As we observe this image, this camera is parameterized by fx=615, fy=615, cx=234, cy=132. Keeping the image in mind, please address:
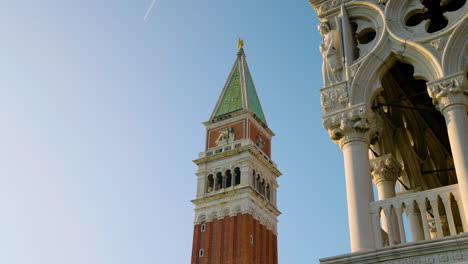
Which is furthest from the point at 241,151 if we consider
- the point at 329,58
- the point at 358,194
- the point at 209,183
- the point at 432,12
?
the point at 358,194

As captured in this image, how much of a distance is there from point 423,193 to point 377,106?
6.17 feet

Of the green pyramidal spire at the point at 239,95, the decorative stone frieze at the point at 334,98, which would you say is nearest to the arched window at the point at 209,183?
the green pyramidal spire at the point at 239,95

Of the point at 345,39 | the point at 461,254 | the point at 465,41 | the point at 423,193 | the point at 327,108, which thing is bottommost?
the point at 461,254

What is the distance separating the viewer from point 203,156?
66.8 m

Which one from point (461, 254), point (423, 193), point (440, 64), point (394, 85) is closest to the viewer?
point (461, 254)

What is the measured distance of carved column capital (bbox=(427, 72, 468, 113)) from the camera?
7.82 metres

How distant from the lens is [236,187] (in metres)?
61.8

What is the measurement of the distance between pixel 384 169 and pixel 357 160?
2195 mm

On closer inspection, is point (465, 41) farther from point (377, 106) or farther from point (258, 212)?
point (258, 212)

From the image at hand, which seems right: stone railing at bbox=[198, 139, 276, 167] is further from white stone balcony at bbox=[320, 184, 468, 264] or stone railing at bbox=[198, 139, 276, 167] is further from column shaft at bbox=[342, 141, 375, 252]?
white stone balcony at bbox=[320, 184, 468, 264]

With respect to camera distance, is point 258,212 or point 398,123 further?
point 258,212

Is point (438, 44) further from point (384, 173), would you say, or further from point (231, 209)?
point (231, 209)

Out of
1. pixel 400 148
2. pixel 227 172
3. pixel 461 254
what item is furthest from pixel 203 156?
pixel 461 254

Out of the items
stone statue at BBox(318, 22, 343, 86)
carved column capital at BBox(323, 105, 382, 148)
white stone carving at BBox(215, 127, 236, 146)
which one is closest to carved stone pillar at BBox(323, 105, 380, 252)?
carved column capital at BBox(323, 105, 382, 148)
